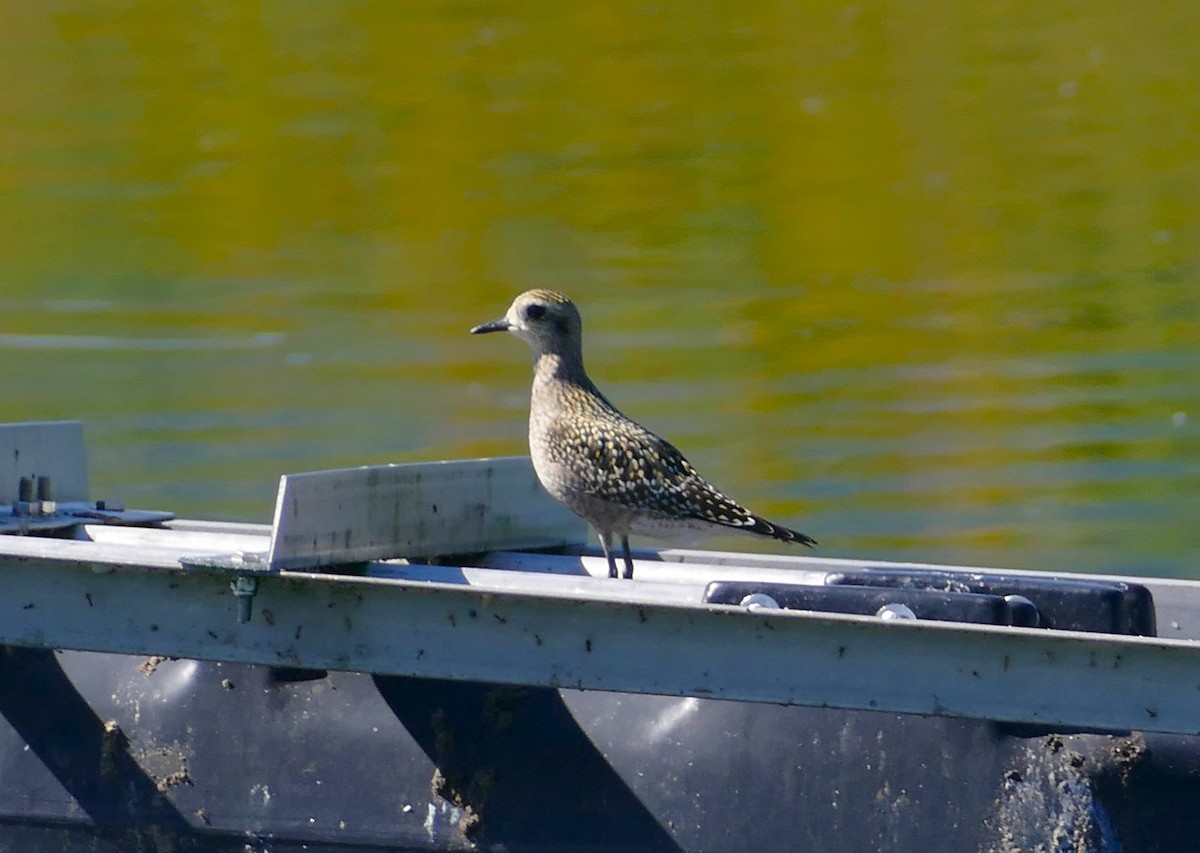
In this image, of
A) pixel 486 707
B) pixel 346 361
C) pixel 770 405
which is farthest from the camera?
pixel 346 361

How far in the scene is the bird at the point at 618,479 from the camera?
6352 mm

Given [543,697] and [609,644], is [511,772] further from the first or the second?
[609,644]

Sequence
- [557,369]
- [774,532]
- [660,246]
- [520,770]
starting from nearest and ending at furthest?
[520,770] → [774,532] → [557,369] → [660,246]

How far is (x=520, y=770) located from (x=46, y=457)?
7.24 feet

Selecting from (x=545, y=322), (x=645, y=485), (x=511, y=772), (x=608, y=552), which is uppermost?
(x=545, y=322)

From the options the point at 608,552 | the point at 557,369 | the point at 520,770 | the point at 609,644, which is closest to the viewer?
the point at 609,644

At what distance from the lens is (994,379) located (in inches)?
517

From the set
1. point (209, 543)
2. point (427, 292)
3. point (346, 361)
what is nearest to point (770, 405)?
point (346, 361)

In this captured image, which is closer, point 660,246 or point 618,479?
point 618,479

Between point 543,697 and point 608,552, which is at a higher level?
point 608,552

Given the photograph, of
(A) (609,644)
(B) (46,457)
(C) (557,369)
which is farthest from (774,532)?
(B) (46,457)

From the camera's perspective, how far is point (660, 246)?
17.3 metres

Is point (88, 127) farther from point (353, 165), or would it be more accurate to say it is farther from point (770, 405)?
point (770, 405)

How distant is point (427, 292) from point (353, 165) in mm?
4807
